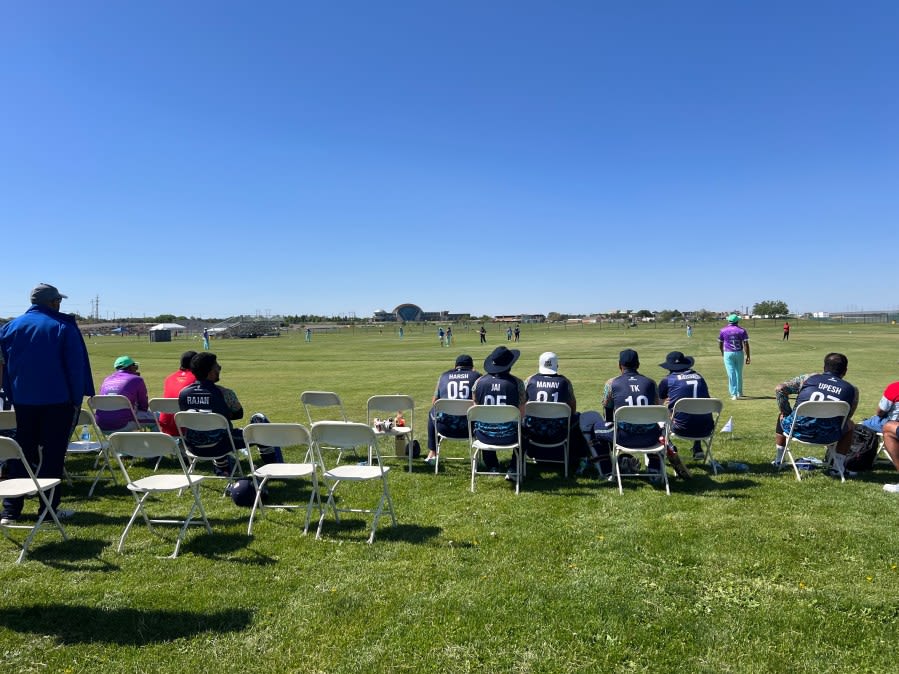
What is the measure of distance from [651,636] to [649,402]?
3.41m

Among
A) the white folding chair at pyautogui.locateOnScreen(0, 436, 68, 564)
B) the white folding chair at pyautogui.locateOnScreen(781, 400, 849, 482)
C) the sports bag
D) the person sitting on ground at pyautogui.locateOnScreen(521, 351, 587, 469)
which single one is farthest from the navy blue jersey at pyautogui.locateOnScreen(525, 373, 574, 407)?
the white folding chair at pyautogui.locateOnScreen(0, 436, 68, 564)

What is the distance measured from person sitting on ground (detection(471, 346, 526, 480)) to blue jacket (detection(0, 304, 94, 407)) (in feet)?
13.5

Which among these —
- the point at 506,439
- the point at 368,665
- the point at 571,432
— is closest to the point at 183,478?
the point at 368,665

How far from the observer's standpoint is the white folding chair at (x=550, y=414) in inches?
237

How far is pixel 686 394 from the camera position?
6859 millimetres

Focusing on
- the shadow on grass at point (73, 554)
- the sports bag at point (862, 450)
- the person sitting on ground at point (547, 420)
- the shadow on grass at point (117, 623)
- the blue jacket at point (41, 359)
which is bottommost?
the shadow on grass at point (73, 554)

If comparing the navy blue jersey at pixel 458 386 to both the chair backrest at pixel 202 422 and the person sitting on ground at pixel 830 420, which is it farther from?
the person sitting on ground at pixel 830 420

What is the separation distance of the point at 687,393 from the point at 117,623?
6258 millimetres

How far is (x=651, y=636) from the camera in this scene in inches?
121

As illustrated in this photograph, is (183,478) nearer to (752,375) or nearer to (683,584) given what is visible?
(683,584)

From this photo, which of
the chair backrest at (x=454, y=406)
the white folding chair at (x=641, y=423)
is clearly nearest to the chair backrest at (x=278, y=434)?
the chair backrest at (x=454, y=406)

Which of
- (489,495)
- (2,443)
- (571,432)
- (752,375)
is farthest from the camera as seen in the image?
(752,375)

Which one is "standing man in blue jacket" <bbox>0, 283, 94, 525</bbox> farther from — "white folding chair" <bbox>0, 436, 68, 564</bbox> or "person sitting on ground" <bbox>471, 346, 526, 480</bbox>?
"person sitting on ground" <bbox>471, 346, 526, 480</bbox>

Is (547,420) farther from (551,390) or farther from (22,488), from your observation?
(22,488)
